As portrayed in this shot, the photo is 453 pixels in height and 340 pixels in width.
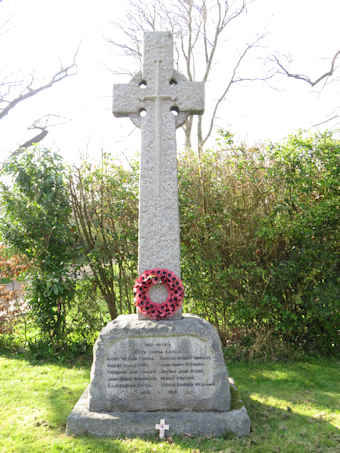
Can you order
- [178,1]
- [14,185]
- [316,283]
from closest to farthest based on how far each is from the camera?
[316,283]
[14,185]
[178,1]

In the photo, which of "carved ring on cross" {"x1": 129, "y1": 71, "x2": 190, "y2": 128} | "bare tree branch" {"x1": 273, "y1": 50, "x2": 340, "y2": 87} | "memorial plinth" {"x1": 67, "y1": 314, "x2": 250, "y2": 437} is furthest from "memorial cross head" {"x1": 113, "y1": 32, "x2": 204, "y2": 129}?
"bare tree branch" {"x1": 273, "y1": 50, "x2": 340, "y2": 87}

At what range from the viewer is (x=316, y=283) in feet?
16.9

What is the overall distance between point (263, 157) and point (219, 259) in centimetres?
151

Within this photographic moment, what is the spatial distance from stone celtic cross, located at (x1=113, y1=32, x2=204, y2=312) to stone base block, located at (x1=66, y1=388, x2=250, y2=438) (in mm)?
1237

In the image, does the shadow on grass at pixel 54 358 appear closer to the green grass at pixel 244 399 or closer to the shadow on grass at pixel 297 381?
the green grass at pixel 244 399

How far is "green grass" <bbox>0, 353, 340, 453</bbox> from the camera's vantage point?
9.73 feet

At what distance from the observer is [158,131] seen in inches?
148

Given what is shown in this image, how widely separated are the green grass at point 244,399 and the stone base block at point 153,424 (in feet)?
0.26

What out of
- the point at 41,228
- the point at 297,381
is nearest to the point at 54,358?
the point at 41,228

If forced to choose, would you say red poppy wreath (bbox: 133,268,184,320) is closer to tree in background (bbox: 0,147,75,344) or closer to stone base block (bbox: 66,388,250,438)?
stone base block (bbox: 66,388,250,438)

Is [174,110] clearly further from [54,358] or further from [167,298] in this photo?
[54,358]

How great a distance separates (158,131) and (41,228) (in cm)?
256

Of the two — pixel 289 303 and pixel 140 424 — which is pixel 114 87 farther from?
pixel 289 303

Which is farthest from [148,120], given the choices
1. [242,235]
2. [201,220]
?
[242,235]
